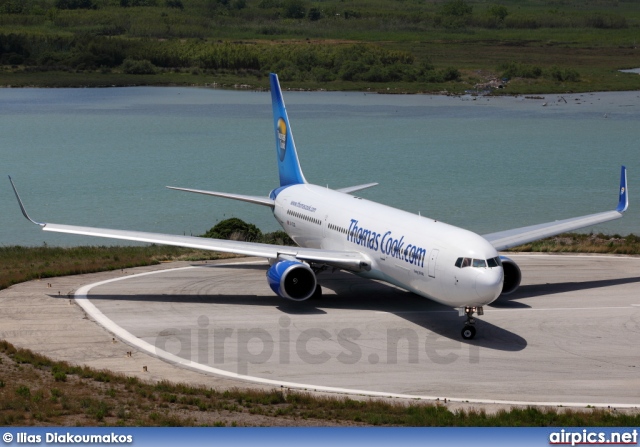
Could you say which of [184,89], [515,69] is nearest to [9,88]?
[184,89]

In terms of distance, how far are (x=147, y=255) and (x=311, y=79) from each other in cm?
10753

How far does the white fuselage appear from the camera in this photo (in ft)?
104

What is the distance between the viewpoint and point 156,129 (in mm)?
117250

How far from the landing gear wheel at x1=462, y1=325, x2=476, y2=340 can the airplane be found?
3 cm

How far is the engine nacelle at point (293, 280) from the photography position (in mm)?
36406

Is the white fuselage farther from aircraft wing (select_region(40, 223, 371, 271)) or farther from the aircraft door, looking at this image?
aircraft wing (select_region(40, 223, 371, 271))

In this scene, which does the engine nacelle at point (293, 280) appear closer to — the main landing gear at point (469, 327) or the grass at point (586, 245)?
the main landing gear at point (469, 327)

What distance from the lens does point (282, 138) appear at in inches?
1892

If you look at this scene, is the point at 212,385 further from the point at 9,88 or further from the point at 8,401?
the point at 9,88

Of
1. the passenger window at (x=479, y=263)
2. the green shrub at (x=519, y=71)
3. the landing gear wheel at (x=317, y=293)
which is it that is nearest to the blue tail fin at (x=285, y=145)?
the landing gear wheel at (x=317, y=293)

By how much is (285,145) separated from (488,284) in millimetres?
18966

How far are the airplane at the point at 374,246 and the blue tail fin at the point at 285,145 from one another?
5 centimetres

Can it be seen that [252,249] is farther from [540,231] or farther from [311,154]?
[311,154]

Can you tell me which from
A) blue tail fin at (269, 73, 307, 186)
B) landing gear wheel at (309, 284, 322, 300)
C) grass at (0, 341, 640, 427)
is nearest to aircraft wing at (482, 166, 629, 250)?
landing gear wheel at (309, 284, 322, 300)
